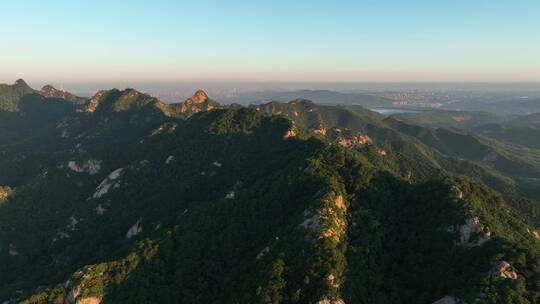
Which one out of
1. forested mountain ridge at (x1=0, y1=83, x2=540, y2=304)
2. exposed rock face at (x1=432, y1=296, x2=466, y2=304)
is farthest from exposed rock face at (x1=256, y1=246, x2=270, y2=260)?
exposed rock face at (x1=432, y1=296, x2=466, y2=304)

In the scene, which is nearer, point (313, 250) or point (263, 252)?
point (313, 250)

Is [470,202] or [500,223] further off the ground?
[470,202]

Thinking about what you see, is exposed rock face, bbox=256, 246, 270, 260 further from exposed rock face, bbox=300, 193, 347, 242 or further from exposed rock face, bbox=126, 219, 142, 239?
A: exposed rock face, bbox=126, 219, 142, 239

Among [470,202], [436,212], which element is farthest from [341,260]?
[470,202]

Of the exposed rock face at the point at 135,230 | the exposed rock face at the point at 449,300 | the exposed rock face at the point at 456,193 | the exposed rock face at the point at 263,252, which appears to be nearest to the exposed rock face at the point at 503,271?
the exposed rock face at the point at 449,300

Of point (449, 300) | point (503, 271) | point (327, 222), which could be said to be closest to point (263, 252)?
point (327, 222)

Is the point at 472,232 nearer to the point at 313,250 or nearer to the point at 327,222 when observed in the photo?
the point at 327,222

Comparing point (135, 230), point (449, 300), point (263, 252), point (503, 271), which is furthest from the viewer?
point (135, 230)

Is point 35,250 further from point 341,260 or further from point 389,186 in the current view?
point 389,186

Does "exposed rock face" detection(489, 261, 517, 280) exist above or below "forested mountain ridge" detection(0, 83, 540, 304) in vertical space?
above
